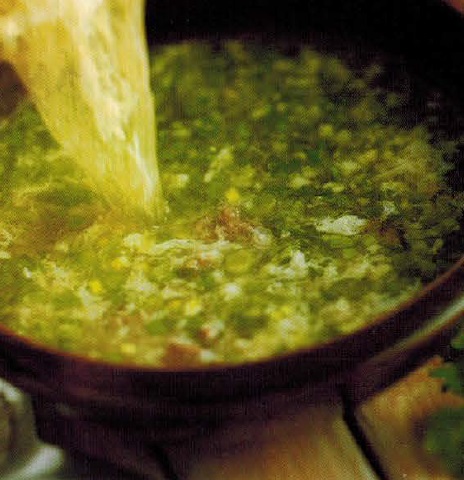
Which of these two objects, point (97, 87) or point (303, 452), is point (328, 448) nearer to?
point (303, 452)

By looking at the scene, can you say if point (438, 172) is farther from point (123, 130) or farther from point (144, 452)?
point (144, 452)

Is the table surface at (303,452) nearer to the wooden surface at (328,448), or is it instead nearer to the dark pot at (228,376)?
the wooden surface at (328,448)

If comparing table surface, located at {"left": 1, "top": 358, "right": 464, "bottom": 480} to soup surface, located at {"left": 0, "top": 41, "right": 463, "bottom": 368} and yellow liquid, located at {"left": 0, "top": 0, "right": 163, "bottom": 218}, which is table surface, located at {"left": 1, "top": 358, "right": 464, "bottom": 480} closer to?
soup surface, located at {"left": 0, "top": 41, "right": 463, "bottom": 368}

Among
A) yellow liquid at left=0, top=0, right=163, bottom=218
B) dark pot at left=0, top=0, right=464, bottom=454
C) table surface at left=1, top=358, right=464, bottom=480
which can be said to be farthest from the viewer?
yellow liquid at left=0, top=0, right=163, bottom=218

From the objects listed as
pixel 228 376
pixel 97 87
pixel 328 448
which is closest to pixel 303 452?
pixel 328 448

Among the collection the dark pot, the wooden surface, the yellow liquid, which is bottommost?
the wooden surface

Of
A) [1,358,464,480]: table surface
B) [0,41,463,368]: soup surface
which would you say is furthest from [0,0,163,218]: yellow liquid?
[1,358,464,480]: table surface

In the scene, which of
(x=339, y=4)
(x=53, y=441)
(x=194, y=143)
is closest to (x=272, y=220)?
(x=194, y=143)
